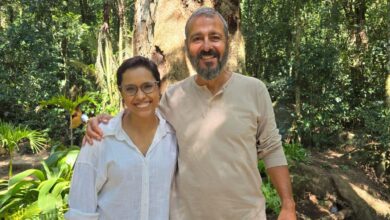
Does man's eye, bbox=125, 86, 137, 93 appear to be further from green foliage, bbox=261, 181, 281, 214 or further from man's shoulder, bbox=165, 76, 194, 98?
green foliage, bbox=261, 181, 281, 214

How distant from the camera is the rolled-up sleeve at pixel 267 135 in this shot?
6.96ft

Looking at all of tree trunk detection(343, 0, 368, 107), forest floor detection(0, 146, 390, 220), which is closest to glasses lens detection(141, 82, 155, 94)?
forest floor detection(0, 146, 390, 220)

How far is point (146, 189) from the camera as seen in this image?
1.79m

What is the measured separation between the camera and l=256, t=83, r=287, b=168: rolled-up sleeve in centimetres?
212

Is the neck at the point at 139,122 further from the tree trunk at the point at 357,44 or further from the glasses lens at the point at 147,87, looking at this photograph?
the tree trunk at the point at 357,44

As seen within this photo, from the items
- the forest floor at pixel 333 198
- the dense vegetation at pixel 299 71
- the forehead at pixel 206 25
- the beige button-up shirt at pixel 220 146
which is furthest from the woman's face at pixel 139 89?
the dense vegetation at pixel 299 71

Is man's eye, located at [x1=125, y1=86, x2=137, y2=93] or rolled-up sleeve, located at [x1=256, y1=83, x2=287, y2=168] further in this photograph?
rolled-up sleeve, located at [x1=256, y1=83, x2=287, y2=168]

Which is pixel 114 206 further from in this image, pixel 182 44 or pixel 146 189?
pixel 182 44

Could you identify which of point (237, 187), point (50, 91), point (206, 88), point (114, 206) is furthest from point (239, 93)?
point (50, 91)

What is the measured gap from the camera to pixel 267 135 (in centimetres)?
214

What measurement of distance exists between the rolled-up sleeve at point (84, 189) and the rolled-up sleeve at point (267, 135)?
2.78 feet

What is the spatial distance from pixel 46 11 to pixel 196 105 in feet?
36.8

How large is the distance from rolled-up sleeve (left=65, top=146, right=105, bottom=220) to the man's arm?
933mm

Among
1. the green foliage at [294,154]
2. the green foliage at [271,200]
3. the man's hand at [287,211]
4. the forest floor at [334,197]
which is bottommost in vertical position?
the forest floor at [334,197]
